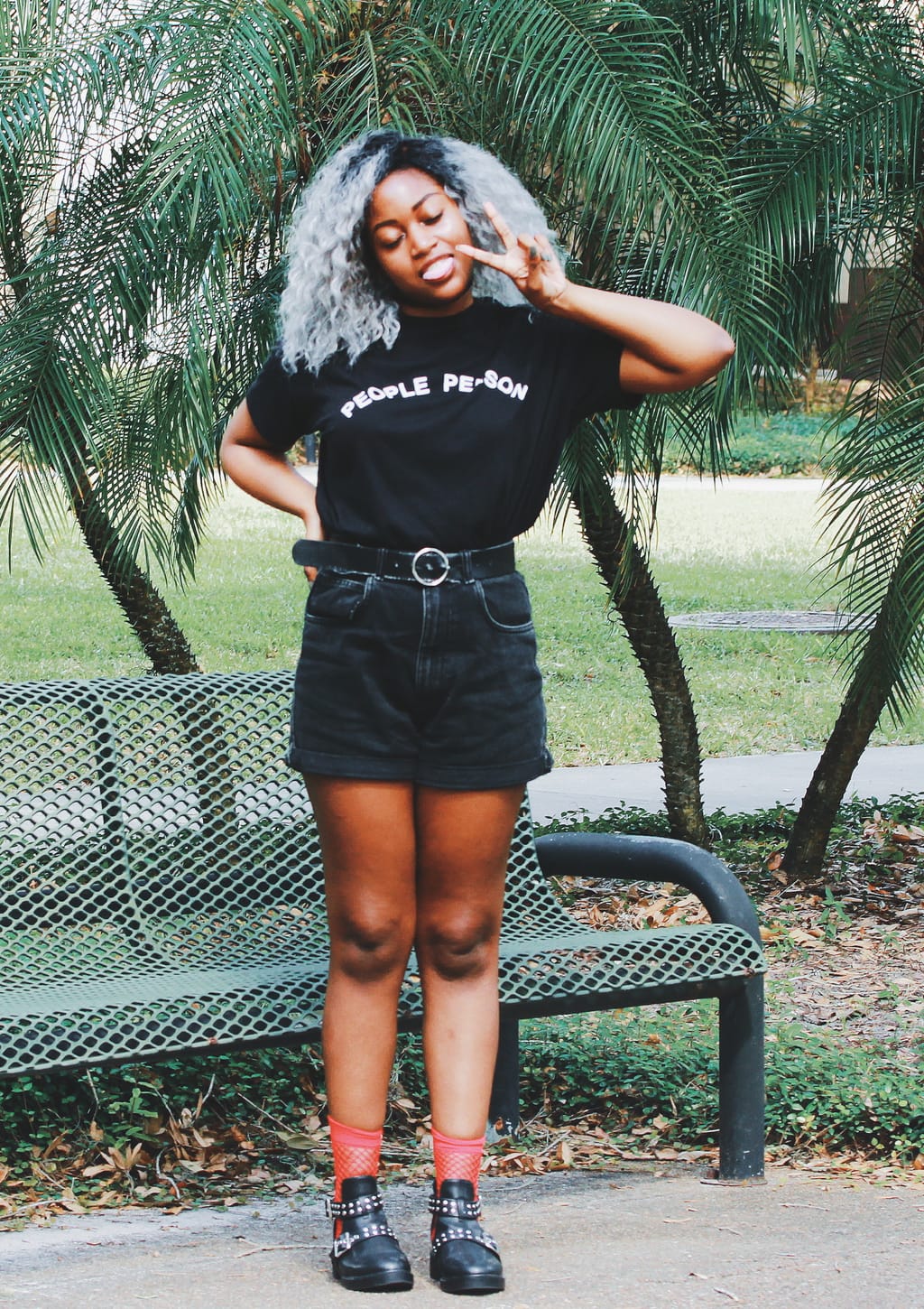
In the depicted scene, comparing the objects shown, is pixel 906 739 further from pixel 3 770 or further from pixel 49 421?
pixel 3 770

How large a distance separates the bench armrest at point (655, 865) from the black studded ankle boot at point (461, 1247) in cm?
85

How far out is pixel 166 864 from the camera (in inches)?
140

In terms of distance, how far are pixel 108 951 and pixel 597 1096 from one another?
3.92ft

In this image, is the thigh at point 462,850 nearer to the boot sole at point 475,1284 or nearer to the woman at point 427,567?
the woman at point 427,567

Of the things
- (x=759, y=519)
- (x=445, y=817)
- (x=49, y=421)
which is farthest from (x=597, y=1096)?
(x=759, y=519)

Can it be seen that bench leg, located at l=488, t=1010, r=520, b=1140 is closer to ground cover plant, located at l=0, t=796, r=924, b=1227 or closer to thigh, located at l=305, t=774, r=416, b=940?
ground cover plant, located at l=0, t=796, r=924, b=1227

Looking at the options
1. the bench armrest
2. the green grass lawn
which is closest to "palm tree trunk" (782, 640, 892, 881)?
the green grass lawn

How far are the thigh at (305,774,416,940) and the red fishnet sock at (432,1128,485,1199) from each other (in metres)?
0.35

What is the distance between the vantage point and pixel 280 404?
286cm

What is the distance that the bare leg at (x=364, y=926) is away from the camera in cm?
274

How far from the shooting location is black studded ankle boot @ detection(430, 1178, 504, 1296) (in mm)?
2725

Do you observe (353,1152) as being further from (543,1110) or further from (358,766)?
(543,1110)

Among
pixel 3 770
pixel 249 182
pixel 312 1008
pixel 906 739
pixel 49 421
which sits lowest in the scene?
pixel 906 739

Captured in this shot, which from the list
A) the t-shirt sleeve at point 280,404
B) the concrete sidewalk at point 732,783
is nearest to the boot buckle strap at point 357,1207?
the t-shirt sleeve at point 280,404
